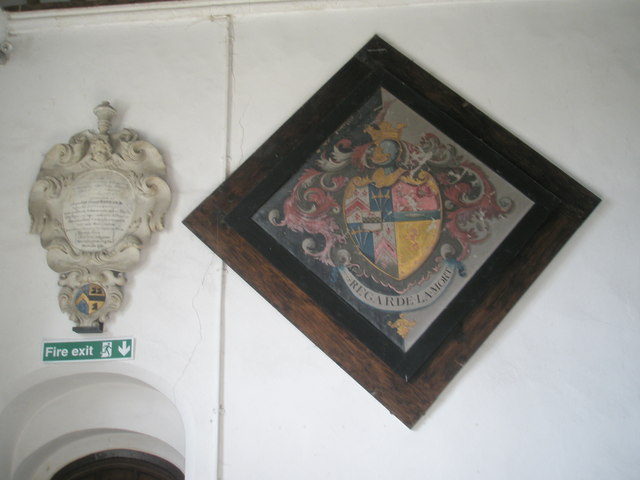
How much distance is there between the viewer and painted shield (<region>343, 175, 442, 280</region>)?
2.39 meters

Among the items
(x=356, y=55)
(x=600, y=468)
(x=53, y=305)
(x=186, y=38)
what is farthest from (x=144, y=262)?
(x=600, y=468)

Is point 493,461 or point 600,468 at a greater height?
point 600,468

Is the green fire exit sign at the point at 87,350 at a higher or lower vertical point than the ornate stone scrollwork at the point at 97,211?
lower

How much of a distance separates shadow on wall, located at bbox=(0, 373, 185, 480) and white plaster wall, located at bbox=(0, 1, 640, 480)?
0.08 meters

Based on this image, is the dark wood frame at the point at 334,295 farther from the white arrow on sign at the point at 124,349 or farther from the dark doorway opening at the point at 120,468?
the dark doorway opening at the point at 120,468

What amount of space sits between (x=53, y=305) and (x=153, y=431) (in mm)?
889

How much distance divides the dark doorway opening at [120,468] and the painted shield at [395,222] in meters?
1.74

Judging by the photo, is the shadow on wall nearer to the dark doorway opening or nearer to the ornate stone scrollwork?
the dark doorway opening

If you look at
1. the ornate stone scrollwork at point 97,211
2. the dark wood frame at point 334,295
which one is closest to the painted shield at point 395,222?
the dark wood frame at point 334,295

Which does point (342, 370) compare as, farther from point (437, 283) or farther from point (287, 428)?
point (437, 283)

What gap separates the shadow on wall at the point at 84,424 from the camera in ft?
8.32

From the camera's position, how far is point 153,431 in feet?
8.87

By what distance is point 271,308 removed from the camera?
2.36 m

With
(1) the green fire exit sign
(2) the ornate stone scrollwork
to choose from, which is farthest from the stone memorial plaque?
(1) the green fire exit sign
